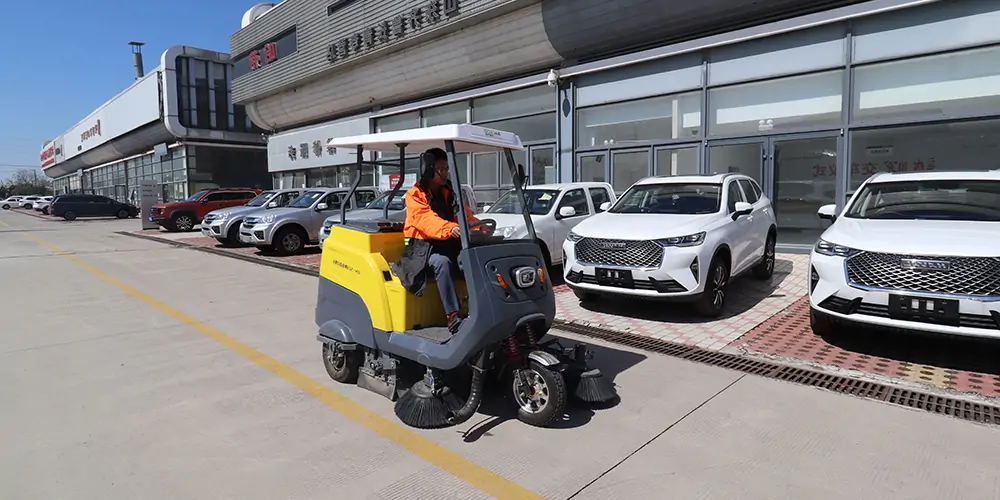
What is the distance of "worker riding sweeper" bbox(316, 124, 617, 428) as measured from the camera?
385cm

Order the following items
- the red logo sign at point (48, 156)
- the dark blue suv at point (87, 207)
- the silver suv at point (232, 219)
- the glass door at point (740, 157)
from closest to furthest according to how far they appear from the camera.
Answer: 1. the glass door at point (740, 157)
2. the silver suv at point (232, 219)
3. the dark blue suv at point (87, 207)
4. the red logo sign at point (48, 156)

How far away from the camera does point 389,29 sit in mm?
18359

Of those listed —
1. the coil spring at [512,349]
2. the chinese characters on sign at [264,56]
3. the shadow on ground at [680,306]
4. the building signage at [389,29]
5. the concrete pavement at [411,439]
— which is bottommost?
the concrete pavement at [411,439]

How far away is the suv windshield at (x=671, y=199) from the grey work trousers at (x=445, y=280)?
4426 mm

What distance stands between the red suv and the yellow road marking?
18.5 meters

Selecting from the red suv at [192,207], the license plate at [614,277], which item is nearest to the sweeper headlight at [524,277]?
the license plate at [614,277]

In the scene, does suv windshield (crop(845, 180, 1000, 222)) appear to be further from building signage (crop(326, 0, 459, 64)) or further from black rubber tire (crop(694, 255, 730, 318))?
building signage (crop(326, 0, 459, 64))

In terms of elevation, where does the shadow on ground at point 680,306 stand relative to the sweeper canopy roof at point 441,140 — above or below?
below

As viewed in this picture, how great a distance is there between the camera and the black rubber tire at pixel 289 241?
13894 mm

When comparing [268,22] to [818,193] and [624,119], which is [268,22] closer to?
[624,119]

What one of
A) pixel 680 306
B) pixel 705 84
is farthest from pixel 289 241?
pixel 705 84

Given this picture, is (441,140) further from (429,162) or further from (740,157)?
(740,157)

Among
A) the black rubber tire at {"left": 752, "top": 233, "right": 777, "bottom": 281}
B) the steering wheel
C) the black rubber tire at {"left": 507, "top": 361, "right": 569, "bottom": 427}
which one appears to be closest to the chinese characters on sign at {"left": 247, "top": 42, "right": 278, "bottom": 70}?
the black rubber tire at {"left": 752, "top": 233, "right": 777, "bottom": 281}

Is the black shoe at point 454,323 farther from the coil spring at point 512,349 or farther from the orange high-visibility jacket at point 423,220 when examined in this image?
the orange high-visibility jacket at point 423,220
